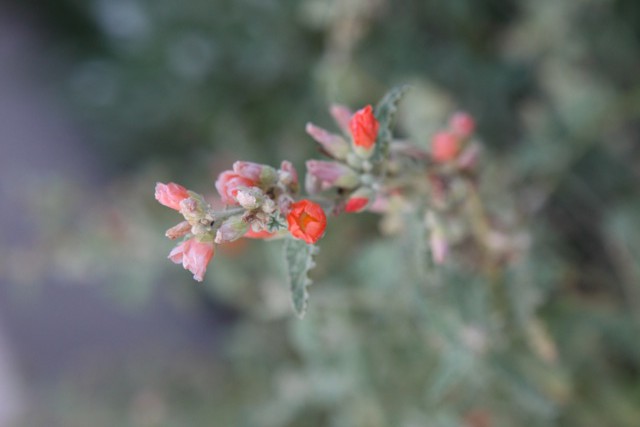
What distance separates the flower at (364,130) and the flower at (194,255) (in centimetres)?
22

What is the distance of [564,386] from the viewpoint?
144 centimetres

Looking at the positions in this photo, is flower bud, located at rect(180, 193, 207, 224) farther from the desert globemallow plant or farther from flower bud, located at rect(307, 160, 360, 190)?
flower bud, located at rect(307, 160, 360, 190)

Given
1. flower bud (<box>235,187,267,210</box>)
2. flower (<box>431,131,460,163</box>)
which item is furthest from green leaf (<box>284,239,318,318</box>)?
flower (<box>431,131,460,163</box>)

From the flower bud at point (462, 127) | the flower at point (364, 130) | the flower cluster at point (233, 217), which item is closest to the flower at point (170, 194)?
the flower cluster at point (233, 217)

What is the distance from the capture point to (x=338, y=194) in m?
0.86

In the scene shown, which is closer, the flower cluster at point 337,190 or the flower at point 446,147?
the flower cluster at point 337,190

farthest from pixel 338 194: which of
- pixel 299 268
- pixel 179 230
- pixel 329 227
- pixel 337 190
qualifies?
pixel 329 227

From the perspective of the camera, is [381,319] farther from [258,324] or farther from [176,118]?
[176,118]

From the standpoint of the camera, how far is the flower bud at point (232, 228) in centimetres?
70

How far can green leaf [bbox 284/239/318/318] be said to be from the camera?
752 millimetres

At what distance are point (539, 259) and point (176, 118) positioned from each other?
5.54 feet

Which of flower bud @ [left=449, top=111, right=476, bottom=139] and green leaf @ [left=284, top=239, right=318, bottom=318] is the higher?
flower bud @ [left=449, top=111, right=476, bottom=139]

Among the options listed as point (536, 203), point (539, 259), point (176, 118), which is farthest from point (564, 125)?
point (176, 118)

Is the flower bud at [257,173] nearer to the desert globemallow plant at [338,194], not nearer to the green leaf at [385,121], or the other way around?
the desert globemallow plant at [338,194]
